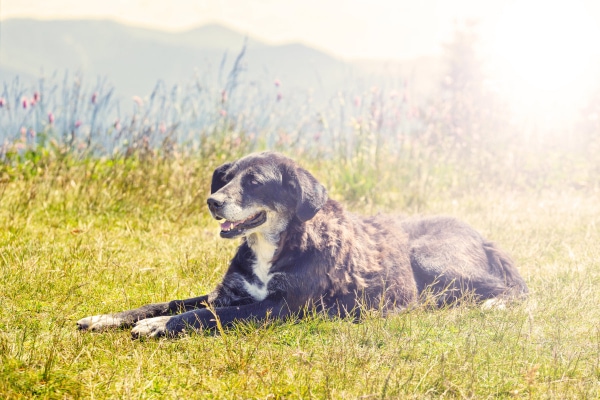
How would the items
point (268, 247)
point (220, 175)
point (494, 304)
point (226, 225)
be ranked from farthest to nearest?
1. point (220, 175)
2. point (494, 304)
3. point (268, 247)
4. point (226, 225)

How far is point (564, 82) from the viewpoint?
18.5m

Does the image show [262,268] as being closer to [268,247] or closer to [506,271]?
[268,247]

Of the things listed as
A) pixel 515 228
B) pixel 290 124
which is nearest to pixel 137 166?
pixel 290 124

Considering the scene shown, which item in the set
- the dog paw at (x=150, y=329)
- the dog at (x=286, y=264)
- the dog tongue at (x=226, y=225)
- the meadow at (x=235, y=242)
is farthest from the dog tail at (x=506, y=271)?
the dog paw at (x=150, y=329)

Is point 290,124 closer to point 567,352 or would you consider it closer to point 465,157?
point 465,157

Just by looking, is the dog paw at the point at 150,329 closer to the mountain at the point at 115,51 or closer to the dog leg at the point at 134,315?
the dog leg at the point at 134,315

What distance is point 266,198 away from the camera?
15.3 ft

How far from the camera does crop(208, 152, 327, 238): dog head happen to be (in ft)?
14.8

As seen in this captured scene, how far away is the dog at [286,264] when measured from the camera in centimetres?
444

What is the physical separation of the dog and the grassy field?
167mm

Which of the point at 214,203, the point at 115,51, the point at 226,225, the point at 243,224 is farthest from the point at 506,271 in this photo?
the point at 115,51

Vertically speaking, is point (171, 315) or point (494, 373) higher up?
point (494, 373)

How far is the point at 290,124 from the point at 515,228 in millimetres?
4295

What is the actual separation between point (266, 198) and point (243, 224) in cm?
25
